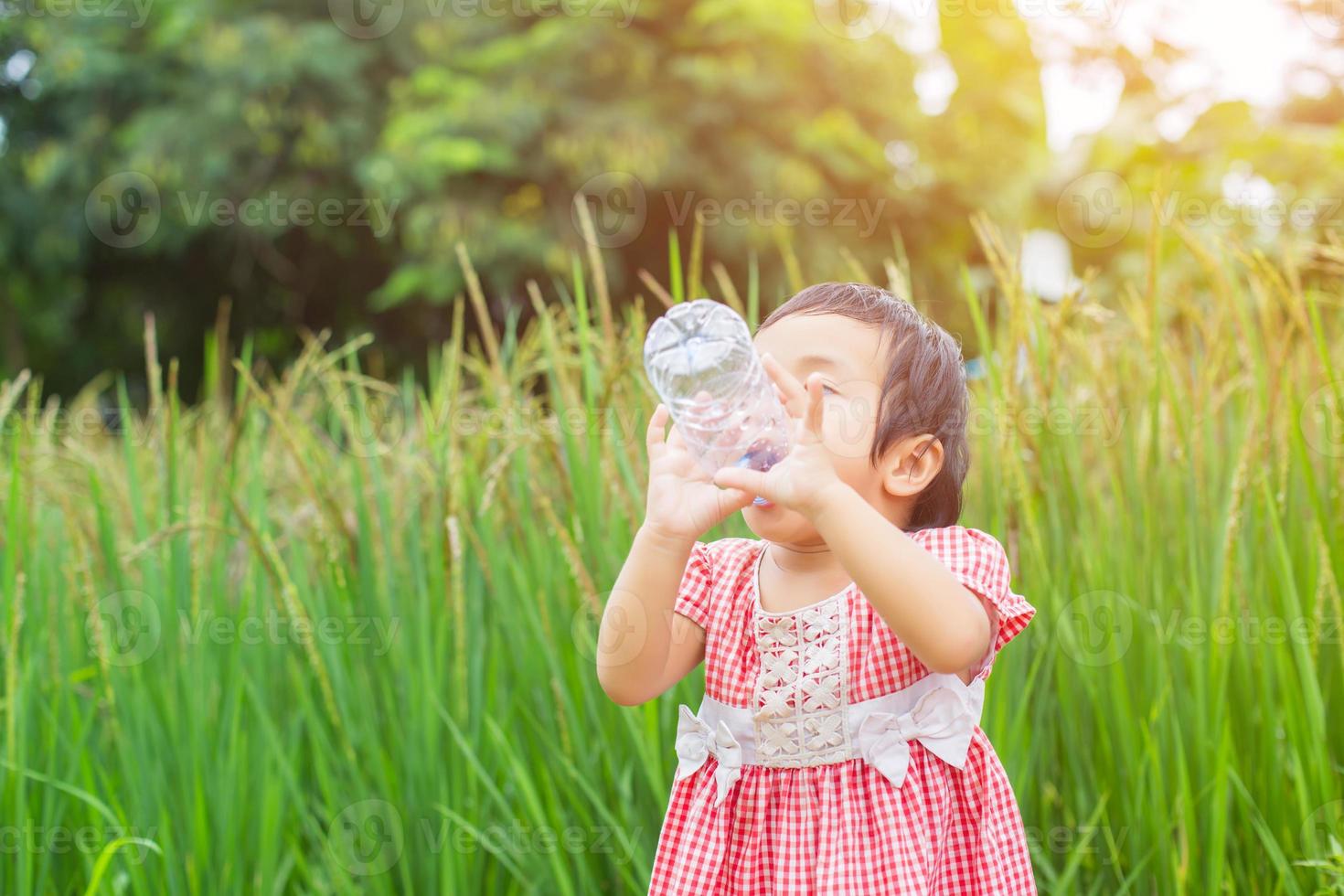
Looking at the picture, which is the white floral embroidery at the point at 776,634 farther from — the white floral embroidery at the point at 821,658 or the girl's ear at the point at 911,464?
the girl's ear at the point at 911,464

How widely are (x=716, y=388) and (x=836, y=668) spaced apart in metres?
0.36

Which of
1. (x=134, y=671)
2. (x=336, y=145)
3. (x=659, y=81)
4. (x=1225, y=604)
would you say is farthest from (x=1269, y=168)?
(x=134, y=671)

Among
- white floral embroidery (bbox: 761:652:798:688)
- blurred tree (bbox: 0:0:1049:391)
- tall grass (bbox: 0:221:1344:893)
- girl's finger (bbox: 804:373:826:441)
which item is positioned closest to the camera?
girl's finger (bbox: 804:373:826:441)

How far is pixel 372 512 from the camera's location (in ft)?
7.93

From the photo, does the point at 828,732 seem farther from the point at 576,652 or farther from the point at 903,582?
the point at 576,652

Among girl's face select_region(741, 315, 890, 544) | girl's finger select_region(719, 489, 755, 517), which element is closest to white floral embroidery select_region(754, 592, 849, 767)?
girl's face select_region(741, 315, 890, 544)

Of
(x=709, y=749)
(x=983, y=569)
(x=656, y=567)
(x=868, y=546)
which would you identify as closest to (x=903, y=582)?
(x=868, y=546)

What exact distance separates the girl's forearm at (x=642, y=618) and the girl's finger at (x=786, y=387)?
7.3 inches

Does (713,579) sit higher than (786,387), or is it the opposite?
(786,387)

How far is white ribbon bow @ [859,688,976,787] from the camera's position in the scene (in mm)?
1307

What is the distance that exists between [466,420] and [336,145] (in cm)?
1044

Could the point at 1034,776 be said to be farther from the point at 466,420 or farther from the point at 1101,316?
the point at 466,420

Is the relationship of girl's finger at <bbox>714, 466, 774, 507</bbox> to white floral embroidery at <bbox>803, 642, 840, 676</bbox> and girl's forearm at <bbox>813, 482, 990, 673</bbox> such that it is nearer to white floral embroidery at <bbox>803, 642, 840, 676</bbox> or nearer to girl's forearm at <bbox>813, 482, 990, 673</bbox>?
girl's forearm at <bbox>813, 482, 990, 673</bbox>

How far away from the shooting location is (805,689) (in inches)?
52.9
